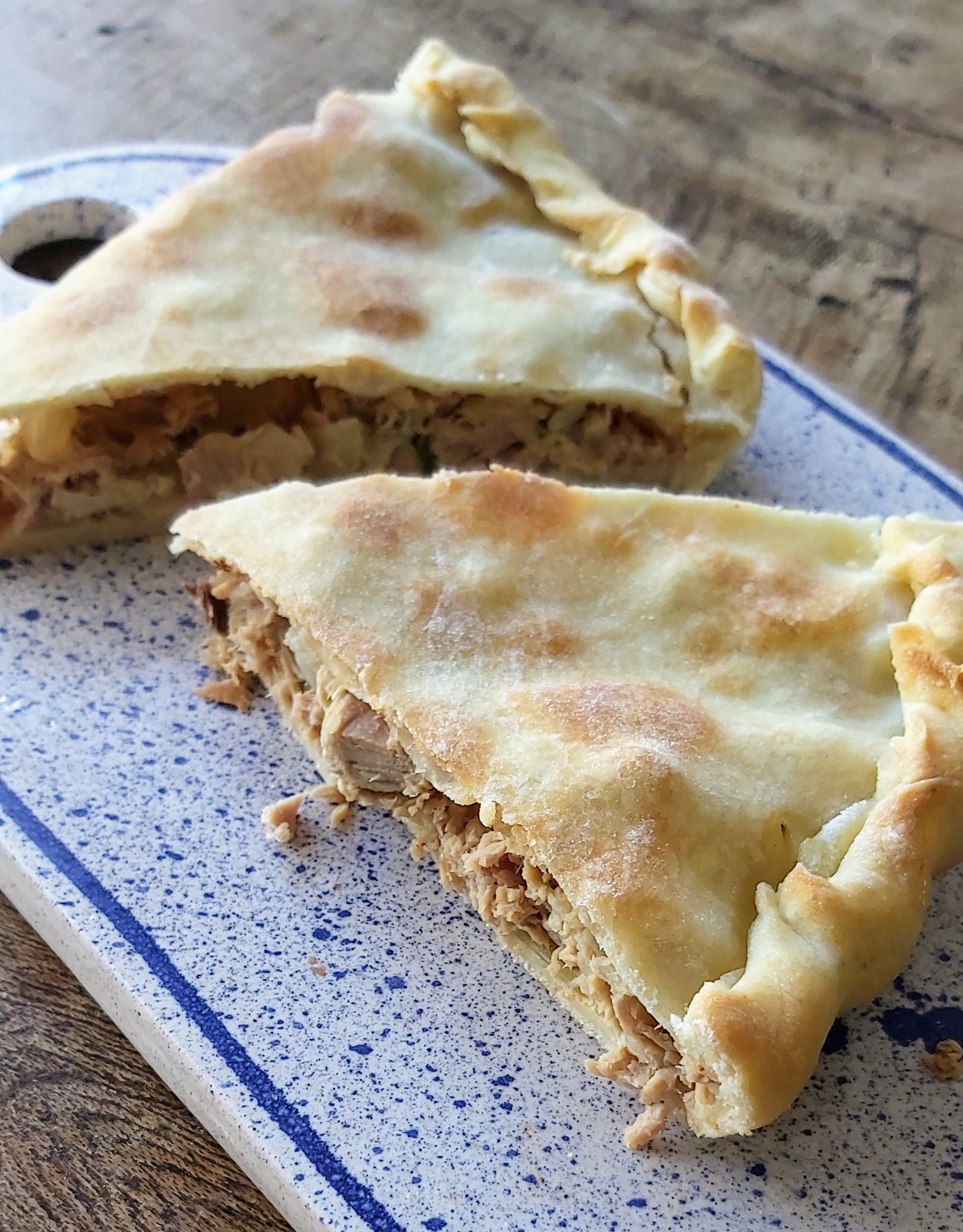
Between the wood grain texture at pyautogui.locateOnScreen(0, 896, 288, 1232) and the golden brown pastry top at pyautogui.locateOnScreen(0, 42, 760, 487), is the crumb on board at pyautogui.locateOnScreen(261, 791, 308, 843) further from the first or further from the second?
the golden brown pastry top at pyautogui.locateOnScreen(0, 42, 760, 487)

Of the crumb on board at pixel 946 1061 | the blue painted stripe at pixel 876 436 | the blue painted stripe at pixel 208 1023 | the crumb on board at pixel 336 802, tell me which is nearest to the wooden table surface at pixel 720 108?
the blue painted stripe at pixel 876 436

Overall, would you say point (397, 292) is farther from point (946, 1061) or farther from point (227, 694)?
point (946, 1061)

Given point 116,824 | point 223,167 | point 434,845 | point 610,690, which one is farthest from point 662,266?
point 116,824

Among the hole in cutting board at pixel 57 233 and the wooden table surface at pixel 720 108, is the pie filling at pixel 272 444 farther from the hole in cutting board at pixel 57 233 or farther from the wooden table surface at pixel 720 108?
the wooden table surface at pixel 720 108

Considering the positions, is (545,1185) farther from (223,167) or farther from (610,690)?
(223,167)

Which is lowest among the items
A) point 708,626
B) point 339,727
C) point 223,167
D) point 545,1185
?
point 545,1185

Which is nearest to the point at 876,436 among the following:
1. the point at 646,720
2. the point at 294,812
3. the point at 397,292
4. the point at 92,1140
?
the point at 397,292
